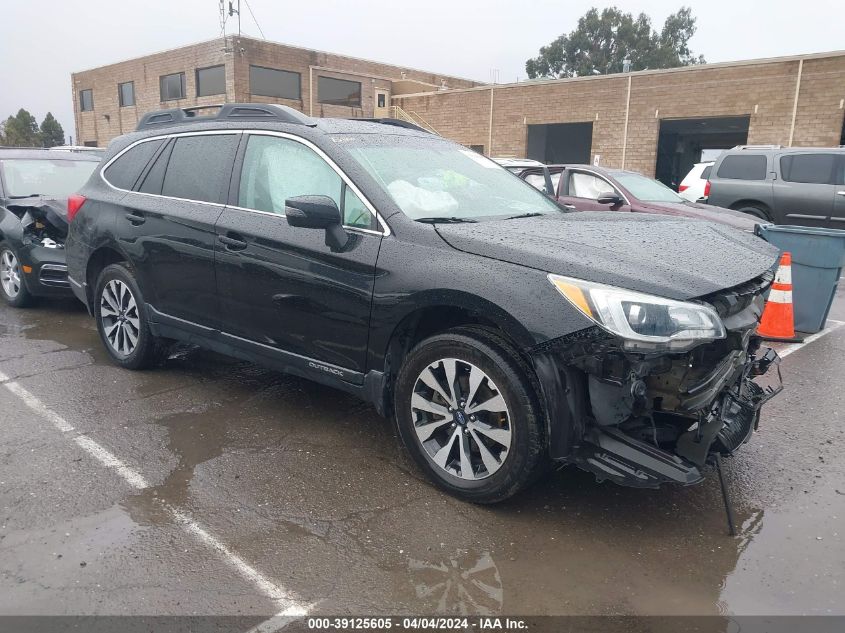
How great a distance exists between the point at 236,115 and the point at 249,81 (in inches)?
1242

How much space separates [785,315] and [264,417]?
16.7ft

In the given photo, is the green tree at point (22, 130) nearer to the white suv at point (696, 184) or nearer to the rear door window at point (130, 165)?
the white suv at point (696, 184)

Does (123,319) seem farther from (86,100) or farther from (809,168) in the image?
(86,100)

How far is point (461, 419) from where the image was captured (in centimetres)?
327

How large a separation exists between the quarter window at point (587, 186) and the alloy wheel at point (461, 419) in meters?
7.24

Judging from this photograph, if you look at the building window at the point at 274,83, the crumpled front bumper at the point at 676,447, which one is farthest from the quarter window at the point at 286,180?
the building window at the point at 274,83

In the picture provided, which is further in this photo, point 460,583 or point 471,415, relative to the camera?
point 471,415

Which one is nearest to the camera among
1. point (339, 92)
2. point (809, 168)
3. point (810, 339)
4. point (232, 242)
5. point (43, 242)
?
point (232, 242)

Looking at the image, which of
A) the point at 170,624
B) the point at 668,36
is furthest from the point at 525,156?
the point at 668,36

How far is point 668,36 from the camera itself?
2506 inches

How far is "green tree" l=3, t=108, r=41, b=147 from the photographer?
180 ft

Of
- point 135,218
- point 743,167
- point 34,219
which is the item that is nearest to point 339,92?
point 743,167

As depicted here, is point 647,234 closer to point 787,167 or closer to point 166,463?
point 166,463

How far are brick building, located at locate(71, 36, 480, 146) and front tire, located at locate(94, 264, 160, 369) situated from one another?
1163 inches
